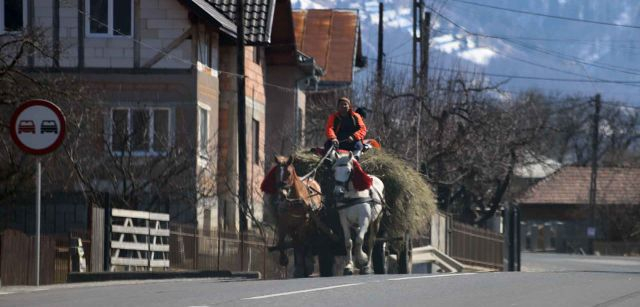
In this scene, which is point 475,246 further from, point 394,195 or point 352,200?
point 352,200

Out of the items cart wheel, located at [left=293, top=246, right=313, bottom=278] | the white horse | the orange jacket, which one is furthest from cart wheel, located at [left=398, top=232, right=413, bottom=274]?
the orange jacket

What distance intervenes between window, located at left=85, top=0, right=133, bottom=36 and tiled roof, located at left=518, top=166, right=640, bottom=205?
5860 centimetres

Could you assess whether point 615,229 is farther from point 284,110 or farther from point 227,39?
point 227,39

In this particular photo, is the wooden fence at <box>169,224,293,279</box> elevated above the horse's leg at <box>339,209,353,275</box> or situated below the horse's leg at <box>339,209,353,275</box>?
below

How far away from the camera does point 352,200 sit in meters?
24.7

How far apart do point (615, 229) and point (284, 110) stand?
139 feet

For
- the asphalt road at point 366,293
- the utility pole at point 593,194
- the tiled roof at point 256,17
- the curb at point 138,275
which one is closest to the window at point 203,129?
the tiled roof at point 256,17

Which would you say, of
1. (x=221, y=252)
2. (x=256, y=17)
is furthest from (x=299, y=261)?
(x=256, y=17)

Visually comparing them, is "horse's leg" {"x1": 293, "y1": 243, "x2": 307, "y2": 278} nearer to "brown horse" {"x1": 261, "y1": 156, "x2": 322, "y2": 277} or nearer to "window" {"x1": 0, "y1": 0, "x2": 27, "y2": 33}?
"brown horse" {"x1": 261, "y1": 156, "x2": 322, "y2": 277}

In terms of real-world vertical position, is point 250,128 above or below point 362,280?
above

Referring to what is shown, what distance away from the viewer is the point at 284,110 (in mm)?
48188

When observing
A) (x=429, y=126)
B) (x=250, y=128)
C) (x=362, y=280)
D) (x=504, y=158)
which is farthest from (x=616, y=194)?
(x=362, y=280)

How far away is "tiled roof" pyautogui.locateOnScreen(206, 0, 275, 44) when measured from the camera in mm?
40531

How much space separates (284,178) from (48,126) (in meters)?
4.08
